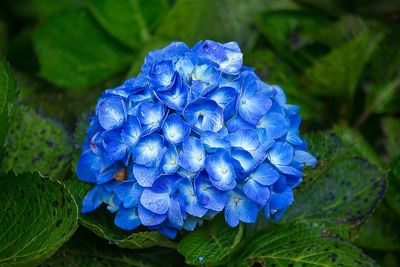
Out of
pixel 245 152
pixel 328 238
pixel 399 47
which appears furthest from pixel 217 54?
pixel 399 47

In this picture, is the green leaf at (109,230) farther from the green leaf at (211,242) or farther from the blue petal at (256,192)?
the blue petal at (256,192)

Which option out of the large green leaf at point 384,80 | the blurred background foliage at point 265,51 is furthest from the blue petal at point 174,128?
the large green leaf at point 384,80

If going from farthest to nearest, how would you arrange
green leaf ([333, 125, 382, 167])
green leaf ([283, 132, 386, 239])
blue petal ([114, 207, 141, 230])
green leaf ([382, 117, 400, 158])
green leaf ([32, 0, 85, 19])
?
green leaf ([32, 0, 85, 19]) < green leaf ([382, 117, 400, 158]) < green leaf ([333, 125, 382, 167]) < green leaf ([283, 132, 386, 239]) < blue petal ([114, 207, 141, 230])

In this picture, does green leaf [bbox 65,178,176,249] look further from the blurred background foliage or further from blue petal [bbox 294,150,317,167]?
the blurred background foliage

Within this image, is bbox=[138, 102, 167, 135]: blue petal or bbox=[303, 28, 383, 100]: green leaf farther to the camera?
bbox=[303, 28, 383, 100]: green leaf

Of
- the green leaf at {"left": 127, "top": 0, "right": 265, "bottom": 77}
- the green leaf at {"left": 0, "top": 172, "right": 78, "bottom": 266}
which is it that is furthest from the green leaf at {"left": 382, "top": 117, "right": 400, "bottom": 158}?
the green leaf at {"left": 0, "top": 172, "right": 78, "bottom": 266}

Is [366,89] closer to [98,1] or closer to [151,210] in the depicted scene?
[98,1]
